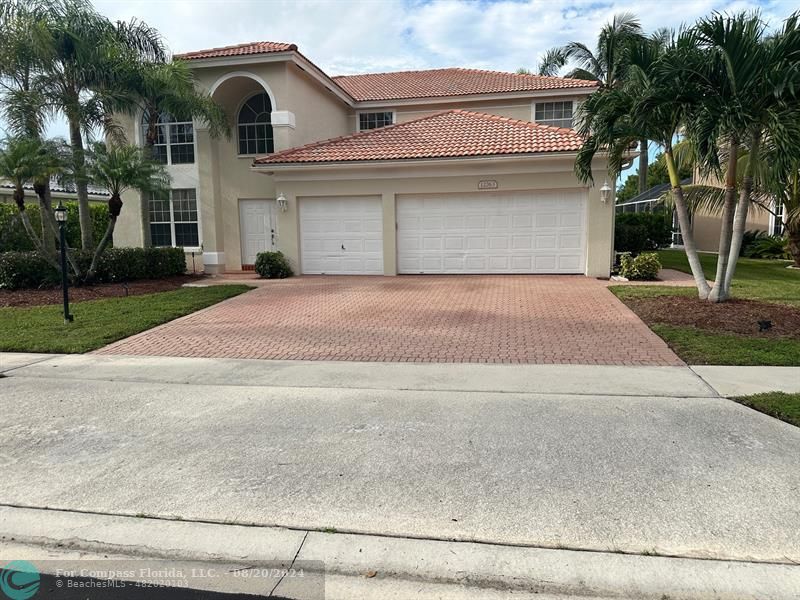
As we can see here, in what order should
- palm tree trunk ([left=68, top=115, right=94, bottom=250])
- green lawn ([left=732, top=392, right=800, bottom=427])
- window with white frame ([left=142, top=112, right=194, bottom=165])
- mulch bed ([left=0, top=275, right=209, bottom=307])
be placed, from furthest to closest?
window with white frame ([left=142, top=112, right=194, bottom=165]), palm tree trunk ([left=68, top=115, right=94, bottom=250]), mulch bed ([left=0, top=275, right=209, bottom=307]), green lawn ([left=732, top=392, right=800, bottom=427])

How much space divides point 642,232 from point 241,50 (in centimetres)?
1802

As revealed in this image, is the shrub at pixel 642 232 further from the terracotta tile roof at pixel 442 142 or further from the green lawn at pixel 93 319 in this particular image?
the green lawn at pixel 93 319

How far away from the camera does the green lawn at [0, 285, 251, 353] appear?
28.9ft

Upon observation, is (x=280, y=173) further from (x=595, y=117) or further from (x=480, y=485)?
(x=480, y=485)

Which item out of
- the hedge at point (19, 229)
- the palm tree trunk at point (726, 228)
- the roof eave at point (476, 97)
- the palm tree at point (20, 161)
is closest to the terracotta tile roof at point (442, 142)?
the roof eave at point (476, 97)

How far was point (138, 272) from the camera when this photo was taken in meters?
15.9

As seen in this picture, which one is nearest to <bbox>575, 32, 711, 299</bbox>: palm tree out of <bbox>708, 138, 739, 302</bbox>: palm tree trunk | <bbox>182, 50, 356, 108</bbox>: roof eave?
<bbox>708, 138, 739, 302</bbox>: palm tree trunk

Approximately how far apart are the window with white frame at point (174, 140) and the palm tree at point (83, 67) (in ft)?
8.51

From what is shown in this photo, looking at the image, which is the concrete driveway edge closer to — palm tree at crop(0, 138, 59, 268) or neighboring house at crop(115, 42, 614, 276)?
palm tree at crop(0, 138, 59, 268)

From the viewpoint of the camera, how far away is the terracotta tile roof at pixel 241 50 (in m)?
17.0

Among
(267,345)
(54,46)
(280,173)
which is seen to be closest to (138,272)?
(280,173)

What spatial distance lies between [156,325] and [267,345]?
294cm

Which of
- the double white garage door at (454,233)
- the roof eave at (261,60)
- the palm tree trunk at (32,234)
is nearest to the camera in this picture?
the palm tree trunk at (32,234)

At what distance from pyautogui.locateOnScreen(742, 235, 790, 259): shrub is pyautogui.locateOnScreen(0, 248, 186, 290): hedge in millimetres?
22467
